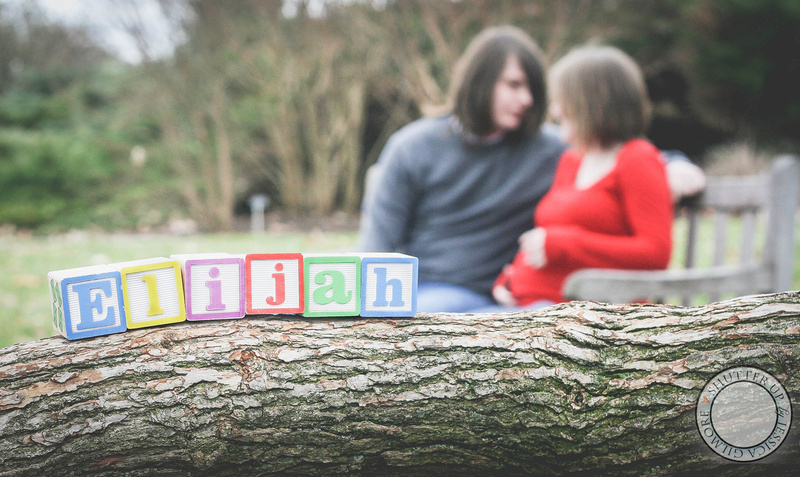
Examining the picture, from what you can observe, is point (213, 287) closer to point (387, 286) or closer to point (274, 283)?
point (274, 283)

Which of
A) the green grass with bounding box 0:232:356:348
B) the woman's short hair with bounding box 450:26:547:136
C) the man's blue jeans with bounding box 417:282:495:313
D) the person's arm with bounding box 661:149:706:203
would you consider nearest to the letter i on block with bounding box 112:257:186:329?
the man's blue jeans with bounding box 417:282:495:313

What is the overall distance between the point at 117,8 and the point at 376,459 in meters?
9.09

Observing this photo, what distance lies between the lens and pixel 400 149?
256cm

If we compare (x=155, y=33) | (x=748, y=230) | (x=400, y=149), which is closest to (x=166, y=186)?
(x=155, y=33)

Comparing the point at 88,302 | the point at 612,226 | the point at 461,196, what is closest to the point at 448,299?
the point at 461,196

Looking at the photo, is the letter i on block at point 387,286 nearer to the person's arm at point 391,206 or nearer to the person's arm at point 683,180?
the person's arm at point 391,206

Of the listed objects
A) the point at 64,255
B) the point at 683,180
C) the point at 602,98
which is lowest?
the point at 64,255

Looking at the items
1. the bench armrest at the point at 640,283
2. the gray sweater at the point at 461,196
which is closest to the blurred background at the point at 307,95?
the gray sweater at the point at 461,196

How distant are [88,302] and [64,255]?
620cm

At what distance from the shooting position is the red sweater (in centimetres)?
207

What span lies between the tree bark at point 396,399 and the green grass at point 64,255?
2392 millimetres

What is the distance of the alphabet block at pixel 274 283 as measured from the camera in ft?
4.32

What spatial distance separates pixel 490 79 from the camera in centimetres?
239

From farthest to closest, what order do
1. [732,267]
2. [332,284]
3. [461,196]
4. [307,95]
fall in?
[307,95] → [461,196] → [732,267] → [332,284]
